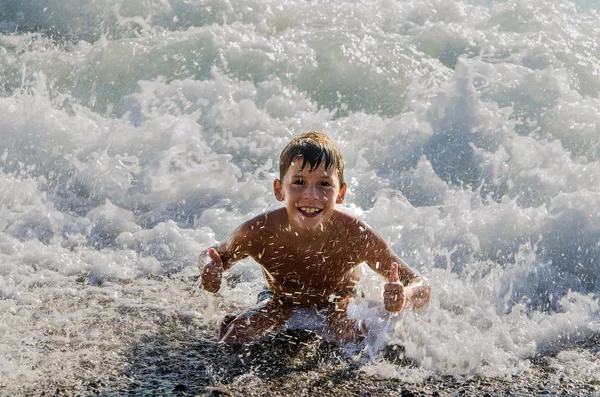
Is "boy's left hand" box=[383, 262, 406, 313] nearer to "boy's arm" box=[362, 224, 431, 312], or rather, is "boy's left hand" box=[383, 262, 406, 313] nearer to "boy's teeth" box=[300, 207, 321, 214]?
"boy's arm" box=[362, 224, 431, 312]

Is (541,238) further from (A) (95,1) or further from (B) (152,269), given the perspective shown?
(A) (95,1)

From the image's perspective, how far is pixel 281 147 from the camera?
599 centimetres

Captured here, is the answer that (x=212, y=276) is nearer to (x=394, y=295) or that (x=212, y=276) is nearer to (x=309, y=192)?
(x=309, y=192)

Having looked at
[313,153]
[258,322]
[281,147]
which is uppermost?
[313,153]

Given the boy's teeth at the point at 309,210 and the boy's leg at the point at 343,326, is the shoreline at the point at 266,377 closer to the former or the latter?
the boy's leg at the point at 343,326

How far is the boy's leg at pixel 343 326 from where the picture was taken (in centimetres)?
328

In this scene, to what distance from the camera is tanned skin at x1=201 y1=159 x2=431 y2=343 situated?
129 inches

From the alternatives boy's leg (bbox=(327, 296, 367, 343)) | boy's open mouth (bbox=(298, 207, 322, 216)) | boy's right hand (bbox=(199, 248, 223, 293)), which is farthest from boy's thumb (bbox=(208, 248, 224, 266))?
boy's leg (bbox=(327, 296, 367, 343))

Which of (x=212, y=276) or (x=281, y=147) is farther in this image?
(x=281, y=147)

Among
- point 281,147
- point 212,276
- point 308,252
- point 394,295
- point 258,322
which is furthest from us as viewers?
point 281,147

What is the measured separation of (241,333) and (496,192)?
278cm

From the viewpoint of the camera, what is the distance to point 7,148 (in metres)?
5.46

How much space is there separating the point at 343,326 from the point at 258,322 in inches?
16.0

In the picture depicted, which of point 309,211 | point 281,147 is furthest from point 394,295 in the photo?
point 281,147
